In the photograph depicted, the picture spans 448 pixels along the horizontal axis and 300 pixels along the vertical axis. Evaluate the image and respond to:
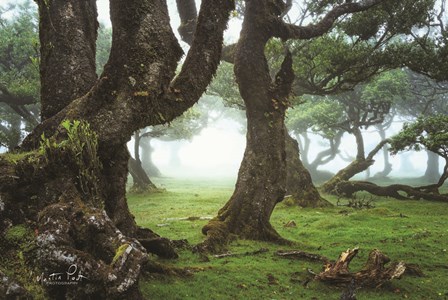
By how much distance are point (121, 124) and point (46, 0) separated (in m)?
3.19

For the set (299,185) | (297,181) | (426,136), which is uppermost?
(426,136)

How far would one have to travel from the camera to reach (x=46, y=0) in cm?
620

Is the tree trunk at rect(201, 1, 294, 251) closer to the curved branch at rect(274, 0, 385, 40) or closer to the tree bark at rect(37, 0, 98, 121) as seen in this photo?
the curved branch at rect(274, 0, 385, 40)

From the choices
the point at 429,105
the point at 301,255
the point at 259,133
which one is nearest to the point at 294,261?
the point at 301,255

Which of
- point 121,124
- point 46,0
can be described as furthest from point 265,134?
point 46,0

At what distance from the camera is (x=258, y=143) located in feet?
31.3

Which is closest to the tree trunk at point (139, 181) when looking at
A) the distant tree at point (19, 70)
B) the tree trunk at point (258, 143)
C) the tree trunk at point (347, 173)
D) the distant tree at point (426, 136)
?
the distant tree at point (19, 70)

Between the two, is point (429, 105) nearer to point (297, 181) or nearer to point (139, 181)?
point (297, 181)

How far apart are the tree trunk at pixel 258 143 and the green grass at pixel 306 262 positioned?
2.09 feet

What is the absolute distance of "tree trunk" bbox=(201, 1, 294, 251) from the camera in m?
8.90

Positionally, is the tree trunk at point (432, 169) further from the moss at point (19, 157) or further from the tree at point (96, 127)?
the moss at point (19, 157)

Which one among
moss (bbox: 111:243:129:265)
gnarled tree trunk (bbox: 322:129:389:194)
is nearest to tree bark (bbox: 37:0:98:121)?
moss (bbox: 111:243:129:265)

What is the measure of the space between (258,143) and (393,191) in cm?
1351

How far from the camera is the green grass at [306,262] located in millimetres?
5281
